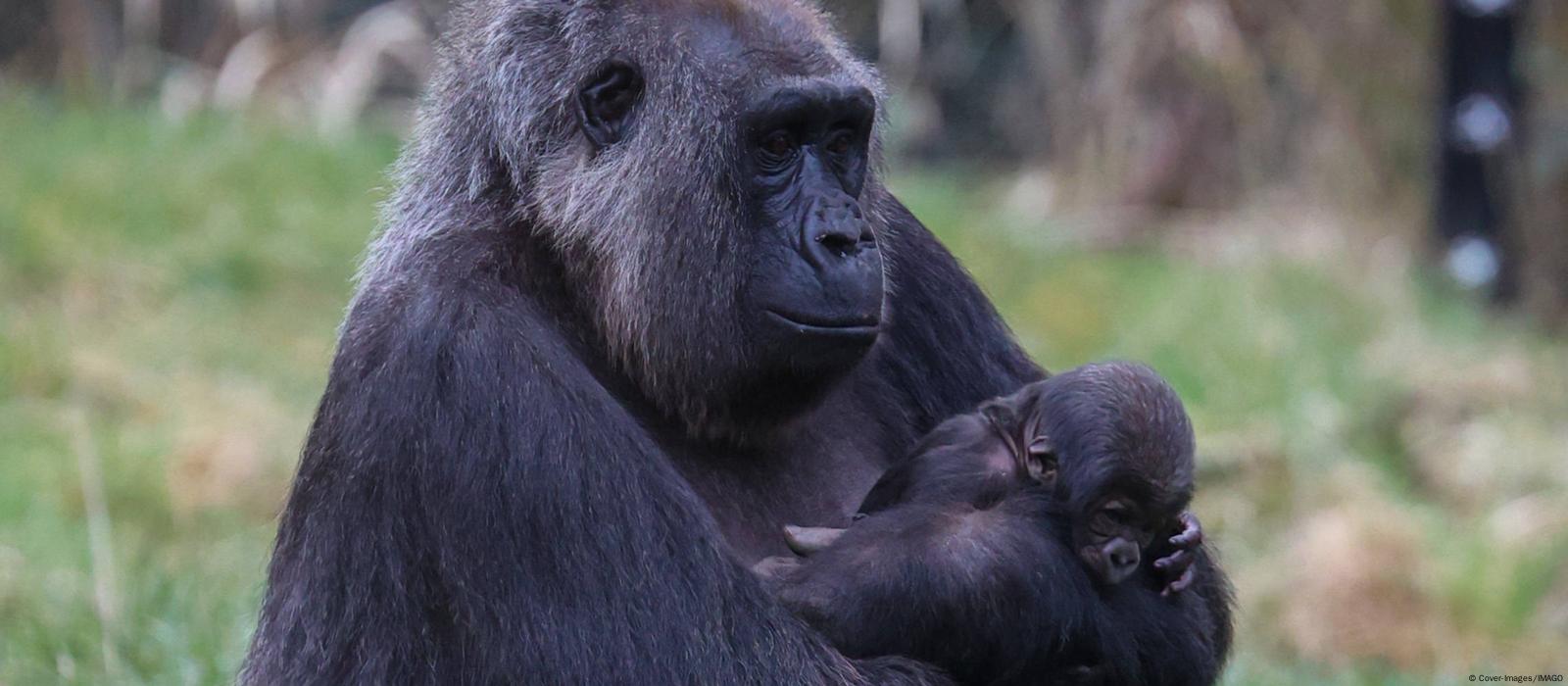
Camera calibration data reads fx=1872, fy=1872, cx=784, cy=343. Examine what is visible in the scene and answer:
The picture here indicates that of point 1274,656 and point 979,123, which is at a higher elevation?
point 979,123

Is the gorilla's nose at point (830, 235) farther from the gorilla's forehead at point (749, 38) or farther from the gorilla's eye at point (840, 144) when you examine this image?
the gorilla's forehead at point (749, 38)

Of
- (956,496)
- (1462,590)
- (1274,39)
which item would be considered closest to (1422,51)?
(1274,39)

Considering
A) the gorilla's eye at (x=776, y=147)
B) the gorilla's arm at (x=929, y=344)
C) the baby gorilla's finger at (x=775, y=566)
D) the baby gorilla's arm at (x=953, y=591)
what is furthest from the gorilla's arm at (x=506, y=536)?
the gorilla's arm at (x=929, y=344)

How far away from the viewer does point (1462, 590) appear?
25.3 ft

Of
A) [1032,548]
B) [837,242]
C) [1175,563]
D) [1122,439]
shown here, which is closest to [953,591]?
[1032,548]

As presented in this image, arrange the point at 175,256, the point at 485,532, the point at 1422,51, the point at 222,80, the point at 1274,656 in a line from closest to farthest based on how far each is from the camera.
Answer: the point at 485,532 < the point at 1274,656 < the point at 175,256 < the point at 1422,51 < the point at 222,80

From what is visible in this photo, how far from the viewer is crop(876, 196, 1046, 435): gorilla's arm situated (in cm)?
492

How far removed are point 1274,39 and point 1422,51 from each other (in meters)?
0.99

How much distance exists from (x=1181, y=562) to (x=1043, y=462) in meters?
0.41

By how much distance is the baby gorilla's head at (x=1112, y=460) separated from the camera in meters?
4.08

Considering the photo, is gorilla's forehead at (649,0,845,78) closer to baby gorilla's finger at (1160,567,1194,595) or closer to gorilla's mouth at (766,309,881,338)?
gorilla's mouth at (766,309,881,338)

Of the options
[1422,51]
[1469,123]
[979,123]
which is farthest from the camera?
[979,123]

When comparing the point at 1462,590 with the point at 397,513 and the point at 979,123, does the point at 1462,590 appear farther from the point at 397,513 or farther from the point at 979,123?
the point at 979,123

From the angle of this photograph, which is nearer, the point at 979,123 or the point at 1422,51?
the point at 1422,51
